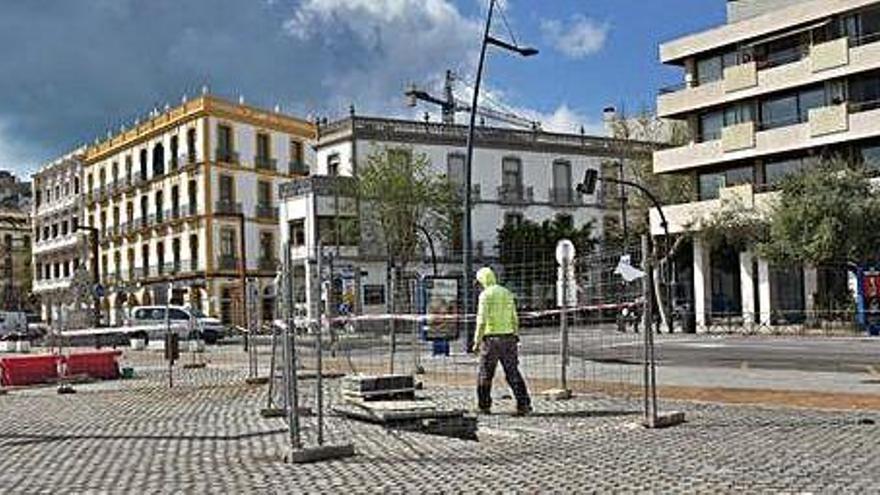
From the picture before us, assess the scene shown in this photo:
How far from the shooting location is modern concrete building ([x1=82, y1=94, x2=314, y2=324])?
220 feet

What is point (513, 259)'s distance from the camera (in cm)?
6044

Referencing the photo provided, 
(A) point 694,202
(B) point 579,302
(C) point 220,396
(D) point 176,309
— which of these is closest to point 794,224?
(A) point 694,202

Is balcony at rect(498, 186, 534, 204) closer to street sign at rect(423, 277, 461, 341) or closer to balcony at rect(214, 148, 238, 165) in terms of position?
balcony at rect(214, 148, 238, 165)

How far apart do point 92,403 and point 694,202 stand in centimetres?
3450

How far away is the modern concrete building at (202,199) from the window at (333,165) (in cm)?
777

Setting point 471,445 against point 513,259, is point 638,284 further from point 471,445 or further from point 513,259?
point 513,259

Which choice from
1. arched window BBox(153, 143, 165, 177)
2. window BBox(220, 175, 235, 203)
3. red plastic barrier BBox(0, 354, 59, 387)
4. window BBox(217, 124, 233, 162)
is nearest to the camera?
red plastic barrier BBox(0, 354, 59, 387)

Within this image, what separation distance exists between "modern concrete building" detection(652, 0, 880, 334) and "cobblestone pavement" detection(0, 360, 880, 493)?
29.8 metres

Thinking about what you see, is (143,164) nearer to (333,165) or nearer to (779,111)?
(333,165)

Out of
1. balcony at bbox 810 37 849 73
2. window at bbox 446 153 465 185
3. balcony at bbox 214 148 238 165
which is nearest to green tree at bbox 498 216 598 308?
window at bbox 446 153 465 185

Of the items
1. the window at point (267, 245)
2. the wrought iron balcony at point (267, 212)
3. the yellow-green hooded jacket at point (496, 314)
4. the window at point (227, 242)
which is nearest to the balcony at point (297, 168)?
the wrought iron balcony at point (267, 212)

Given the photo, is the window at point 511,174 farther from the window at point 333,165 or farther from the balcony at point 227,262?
the balcony at point 227,262

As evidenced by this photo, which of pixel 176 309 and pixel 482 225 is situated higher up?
pixel 482 225

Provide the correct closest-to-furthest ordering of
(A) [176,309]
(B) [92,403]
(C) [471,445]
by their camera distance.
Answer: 1. (C) [471,445]
2. (B) [92,403]
3. (A) [176,309]
